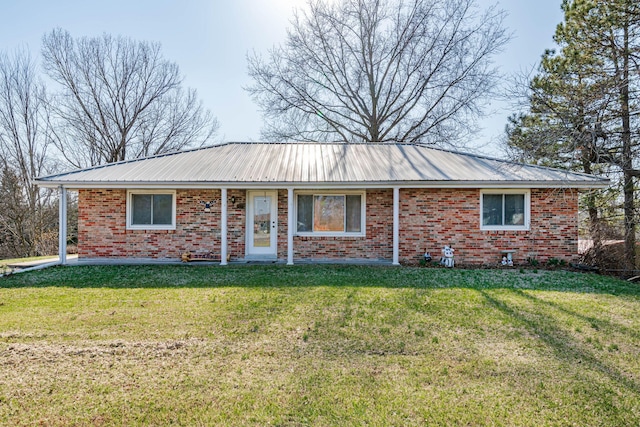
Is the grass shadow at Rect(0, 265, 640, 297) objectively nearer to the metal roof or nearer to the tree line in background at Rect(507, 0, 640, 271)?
the metal roof

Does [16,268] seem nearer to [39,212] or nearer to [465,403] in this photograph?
[465,403]

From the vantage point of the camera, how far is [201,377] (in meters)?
3.56

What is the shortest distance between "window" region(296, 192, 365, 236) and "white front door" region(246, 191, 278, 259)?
0.76 meters

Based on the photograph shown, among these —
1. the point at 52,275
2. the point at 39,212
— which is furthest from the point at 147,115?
the point at 52,275

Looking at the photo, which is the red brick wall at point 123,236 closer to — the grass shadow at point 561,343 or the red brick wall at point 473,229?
the red brick wall at point 473,229

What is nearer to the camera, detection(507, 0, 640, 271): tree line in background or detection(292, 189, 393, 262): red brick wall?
detection(507, 0, 640, 271): tree line in background

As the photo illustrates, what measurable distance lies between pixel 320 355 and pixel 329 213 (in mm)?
7132

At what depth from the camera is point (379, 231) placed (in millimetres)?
10844

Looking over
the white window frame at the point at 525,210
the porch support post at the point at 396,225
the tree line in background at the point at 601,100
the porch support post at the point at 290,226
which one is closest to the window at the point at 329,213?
the porch support post at the point at 290,226

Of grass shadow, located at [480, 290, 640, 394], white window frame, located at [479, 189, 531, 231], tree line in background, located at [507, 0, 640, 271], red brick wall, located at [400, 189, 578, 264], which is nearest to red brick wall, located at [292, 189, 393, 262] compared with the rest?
red brick wall, located at [400, 189, 578, 264]

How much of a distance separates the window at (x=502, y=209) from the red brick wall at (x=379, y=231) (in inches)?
8.8

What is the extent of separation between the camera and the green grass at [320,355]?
2998 mm

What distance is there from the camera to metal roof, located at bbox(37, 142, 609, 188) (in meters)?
9.95

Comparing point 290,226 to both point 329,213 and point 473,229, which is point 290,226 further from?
point 473,229
